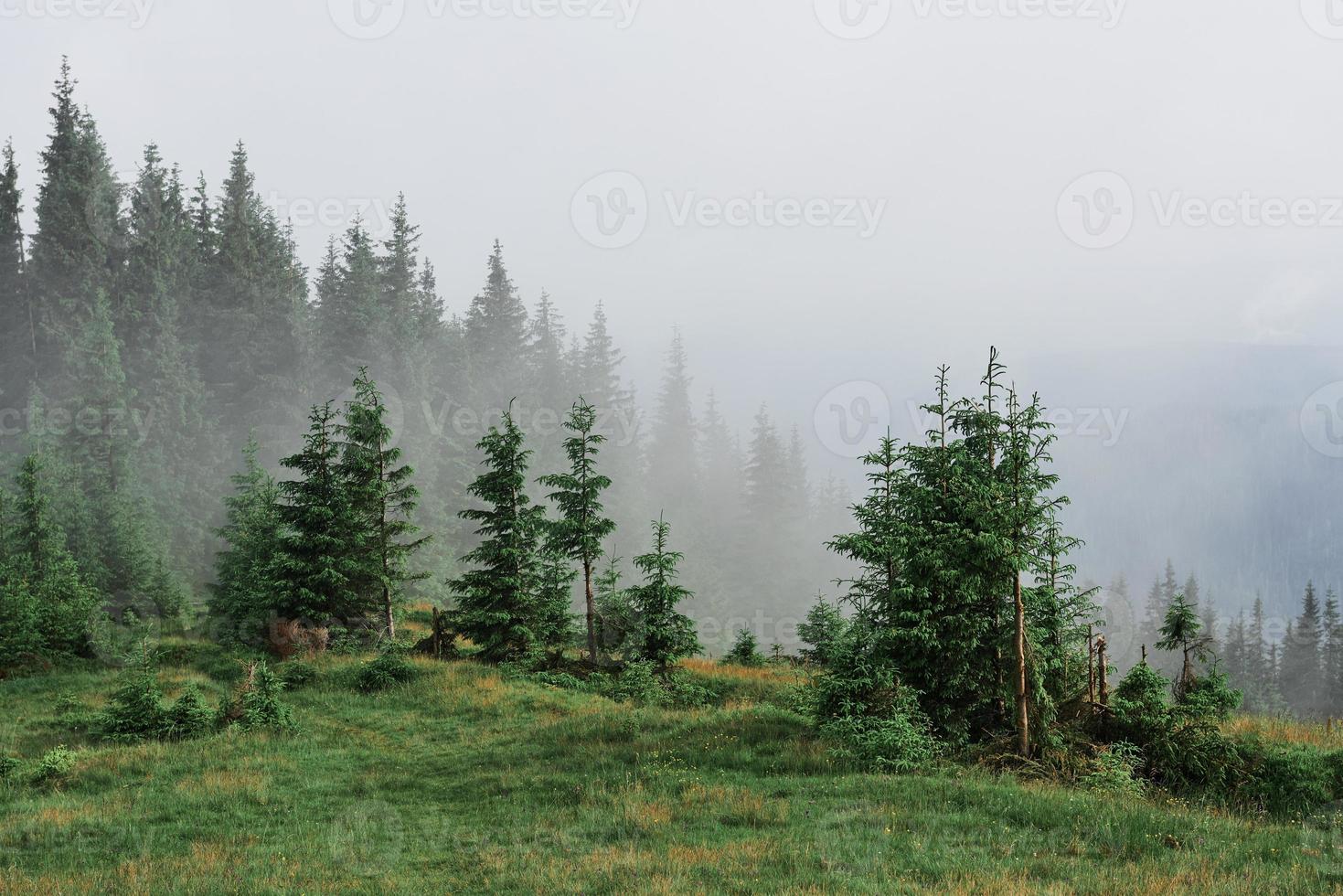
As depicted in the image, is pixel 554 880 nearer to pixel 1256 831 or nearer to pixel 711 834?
pixel 711 834

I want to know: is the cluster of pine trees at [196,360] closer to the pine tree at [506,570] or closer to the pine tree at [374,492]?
the pine tree at [374,492]

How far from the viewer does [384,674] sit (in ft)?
74.2

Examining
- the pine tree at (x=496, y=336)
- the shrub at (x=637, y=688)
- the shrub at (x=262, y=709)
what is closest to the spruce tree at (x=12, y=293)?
the pine tree at (x=496, y=336)

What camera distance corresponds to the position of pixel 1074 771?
44.4 ft

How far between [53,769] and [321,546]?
12509 millimetres

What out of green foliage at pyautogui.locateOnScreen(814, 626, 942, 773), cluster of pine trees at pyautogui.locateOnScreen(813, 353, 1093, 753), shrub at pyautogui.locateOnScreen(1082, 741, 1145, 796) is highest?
cluster of pine trees at pyautogui.locateOnScreen(813, 353, 1093, 753)

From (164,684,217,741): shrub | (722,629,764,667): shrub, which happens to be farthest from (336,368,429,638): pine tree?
(722,629,764,667): shrub

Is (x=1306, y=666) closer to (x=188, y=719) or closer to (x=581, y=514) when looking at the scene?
(x=581, y=514)

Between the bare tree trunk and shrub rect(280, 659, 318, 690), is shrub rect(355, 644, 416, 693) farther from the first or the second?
the bare tree trunk

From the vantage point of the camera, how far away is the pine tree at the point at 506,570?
82.1ft

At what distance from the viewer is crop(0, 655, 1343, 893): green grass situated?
30.1ft

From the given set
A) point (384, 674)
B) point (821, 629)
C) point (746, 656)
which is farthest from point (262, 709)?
point (821, 629)

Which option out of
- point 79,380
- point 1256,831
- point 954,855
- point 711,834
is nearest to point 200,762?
point 711,834

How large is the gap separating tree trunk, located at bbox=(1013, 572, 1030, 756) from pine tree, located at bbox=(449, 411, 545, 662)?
620 inches
